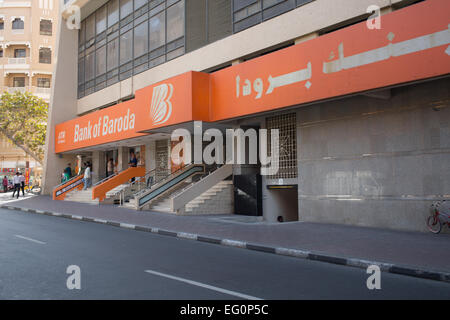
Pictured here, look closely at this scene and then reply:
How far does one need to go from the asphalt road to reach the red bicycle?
4514 millimetres

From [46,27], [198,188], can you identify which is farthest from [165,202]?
[46,27]

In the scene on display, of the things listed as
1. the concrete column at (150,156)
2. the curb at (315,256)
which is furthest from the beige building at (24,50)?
the curb at (315,256)

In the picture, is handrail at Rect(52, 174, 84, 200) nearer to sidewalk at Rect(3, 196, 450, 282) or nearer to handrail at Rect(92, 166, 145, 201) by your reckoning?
handrail at Rect(92, 166, 145, 201)

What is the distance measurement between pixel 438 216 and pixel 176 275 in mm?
7503

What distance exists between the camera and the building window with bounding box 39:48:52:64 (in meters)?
53.1

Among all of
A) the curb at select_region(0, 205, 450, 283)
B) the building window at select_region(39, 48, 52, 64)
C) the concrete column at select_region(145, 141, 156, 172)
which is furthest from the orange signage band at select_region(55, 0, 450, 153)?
the building window at select_region(39, 48, 52, 64)

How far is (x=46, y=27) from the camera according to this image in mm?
53656

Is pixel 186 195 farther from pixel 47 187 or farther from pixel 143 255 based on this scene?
pixel 47 187

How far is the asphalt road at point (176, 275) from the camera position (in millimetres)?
5348

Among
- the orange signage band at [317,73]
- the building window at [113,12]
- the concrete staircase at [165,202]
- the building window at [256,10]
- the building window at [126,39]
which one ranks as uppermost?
the building window at [113,12]

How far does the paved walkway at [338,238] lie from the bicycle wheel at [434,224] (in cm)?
17

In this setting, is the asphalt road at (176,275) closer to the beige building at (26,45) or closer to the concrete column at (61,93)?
the concrete column at (61,93)

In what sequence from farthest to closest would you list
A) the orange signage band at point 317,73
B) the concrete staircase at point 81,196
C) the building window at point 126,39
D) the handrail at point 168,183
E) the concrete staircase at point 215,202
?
the concrete staircase at point 81,196, the building window at point 126,39, the handrail at point 168,183, the concrete staircase at point 215,202, the orange signage band at point 317,73
